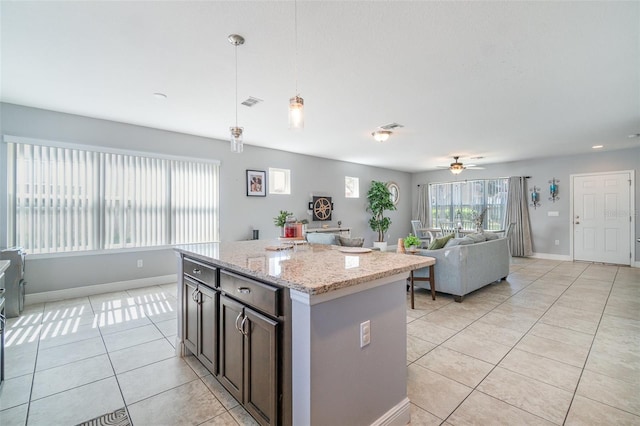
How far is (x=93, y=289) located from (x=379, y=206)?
21.6ft

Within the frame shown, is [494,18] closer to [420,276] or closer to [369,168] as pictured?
[420,276]

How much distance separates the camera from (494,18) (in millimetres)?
2025

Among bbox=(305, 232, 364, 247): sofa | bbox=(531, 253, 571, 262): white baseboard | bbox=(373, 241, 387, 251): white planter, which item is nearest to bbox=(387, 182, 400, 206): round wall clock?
bbox=(373, 241, 387, 251): white planter

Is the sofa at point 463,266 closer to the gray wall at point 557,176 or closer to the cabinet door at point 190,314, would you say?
the cabinet door at point 190,314

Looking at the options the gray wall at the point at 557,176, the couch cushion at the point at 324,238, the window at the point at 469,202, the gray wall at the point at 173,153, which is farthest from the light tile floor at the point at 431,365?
the window at the point at 469,202

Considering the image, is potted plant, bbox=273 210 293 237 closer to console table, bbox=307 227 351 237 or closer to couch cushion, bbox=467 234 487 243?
console table, bbox=307 227 351 237

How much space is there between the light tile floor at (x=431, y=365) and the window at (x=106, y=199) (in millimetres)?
977

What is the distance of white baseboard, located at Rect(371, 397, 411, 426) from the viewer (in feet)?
5.16

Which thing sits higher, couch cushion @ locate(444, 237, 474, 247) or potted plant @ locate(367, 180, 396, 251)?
potted plant @ locate(367, 180, 396, 251)

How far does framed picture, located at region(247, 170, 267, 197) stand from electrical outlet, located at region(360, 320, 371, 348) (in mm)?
4772

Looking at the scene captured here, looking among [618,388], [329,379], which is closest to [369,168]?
[618,388]

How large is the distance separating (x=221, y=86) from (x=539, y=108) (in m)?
3.97

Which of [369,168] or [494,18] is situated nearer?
[494,18]

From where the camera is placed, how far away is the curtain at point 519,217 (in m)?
7.47
